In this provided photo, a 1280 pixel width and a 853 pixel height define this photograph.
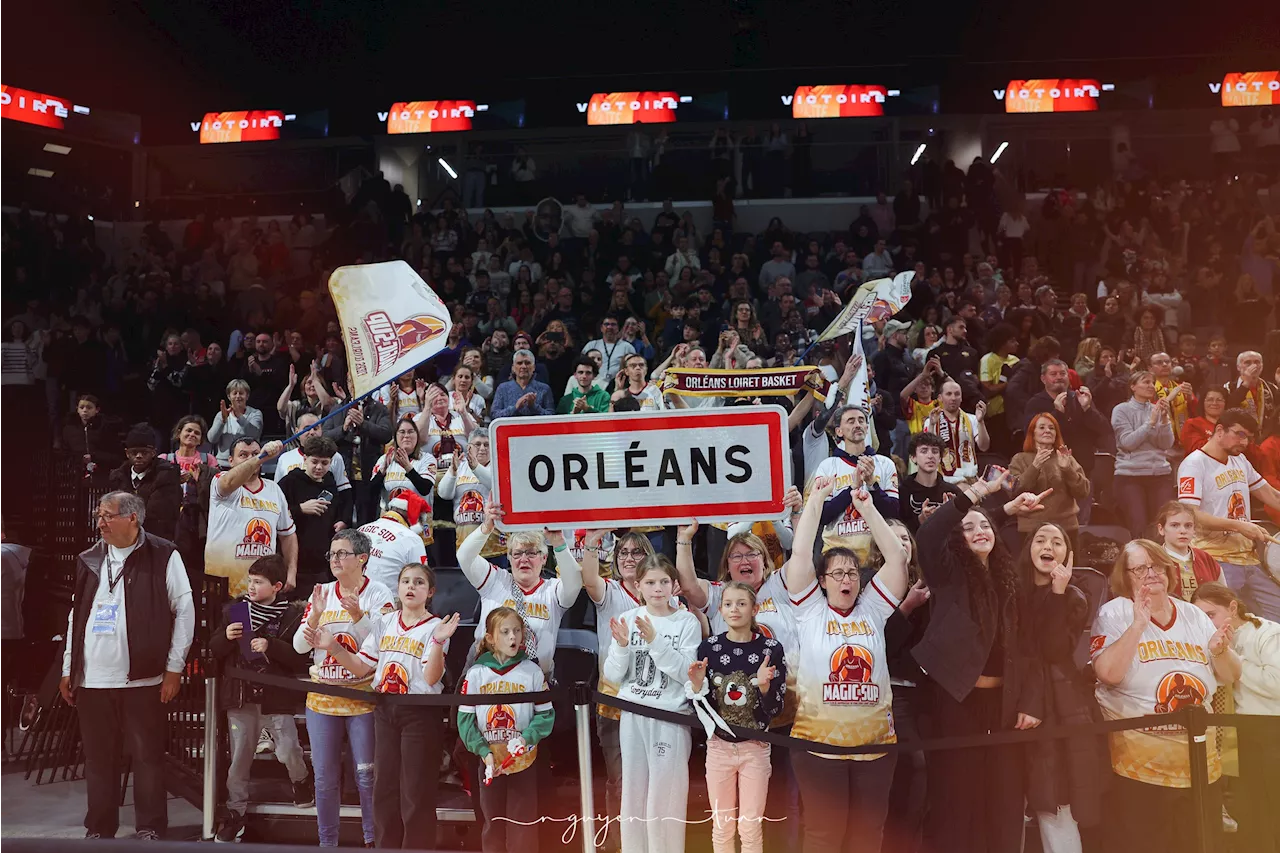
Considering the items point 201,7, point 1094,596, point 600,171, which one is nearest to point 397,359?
point 1094,596

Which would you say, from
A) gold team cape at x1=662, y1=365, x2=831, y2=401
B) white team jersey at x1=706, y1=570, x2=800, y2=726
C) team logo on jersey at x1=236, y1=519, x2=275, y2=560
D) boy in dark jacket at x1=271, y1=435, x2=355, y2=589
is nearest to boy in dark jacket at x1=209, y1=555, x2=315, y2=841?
team logo on jersey at x1=236, y1=519, x2=275, y2=560

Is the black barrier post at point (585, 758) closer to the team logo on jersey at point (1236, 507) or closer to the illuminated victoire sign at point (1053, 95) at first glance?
the team logo on jersey at point (1236, 507)

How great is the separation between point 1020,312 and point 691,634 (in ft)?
27.1

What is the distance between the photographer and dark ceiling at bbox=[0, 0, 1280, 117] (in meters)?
21.0

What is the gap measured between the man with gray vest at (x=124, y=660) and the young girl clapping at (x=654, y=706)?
105 inches

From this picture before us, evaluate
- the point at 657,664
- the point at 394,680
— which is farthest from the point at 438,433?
the point at 657,664

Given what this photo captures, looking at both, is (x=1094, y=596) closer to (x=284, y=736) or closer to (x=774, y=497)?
(x=774, y=497)

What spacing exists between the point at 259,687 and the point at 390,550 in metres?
1.12

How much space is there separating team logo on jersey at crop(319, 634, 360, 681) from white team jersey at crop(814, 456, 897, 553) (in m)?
3.10

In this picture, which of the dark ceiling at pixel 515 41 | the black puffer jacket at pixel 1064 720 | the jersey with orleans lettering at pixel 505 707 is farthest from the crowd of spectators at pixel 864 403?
the dark ceiling at pixel 515 41

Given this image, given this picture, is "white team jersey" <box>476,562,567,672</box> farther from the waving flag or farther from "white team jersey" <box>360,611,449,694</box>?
the waving flag

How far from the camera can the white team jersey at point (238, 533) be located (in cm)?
827

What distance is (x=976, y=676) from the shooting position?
5754 millimetres

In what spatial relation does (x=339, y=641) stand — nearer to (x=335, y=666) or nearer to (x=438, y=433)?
(x=335, y=666)
